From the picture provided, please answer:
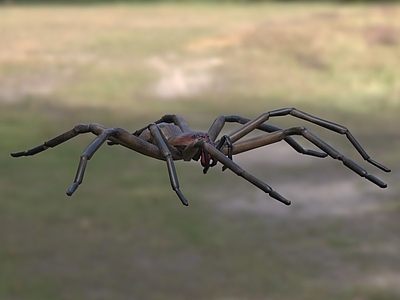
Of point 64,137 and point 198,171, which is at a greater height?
point 64,137

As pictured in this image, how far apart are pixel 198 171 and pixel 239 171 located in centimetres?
1765

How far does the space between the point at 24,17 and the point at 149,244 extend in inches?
919

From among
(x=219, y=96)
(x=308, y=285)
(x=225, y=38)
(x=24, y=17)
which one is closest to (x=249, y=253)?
(x=308, y=285)

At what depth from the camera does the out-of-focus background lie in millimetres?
12695

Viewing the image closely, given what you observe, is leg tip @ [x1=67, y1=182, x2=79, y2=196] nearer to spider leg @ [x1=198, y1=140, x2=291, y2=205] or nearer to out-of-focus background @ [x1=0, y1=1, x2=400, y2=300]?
spider leg @ [x1=198, y1=140, x2=291, y2=205]

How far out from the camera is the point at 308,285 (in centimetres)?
1251

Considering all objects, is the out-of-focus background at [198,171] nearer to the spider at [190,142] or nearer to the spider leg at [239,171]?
the spider at [190,142]

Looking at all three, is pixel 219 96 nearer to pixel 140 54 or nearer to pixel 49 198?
pixel 140 54

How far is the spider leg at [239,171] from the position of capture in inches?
41.9

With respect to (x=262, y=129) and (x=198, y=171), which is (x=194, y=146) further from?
(x=198, y=171)

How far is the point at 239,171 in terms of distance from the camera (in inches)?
44.2

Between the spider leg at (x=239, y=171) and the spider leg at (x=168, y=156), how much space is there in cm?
6

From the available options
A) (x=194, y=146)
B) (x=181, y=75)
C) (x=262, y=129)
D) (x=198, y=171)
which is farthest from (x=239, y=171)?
(x=181, y=75)

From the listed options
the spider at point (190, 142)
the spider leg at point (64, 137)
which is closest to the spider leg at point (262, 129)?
the spider at point (190, 142)
